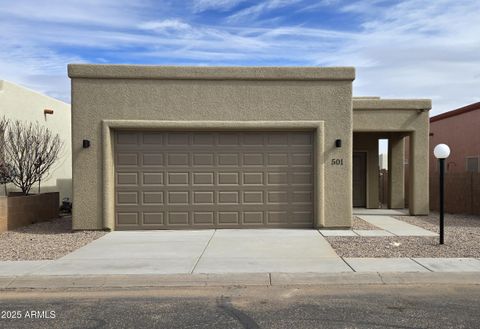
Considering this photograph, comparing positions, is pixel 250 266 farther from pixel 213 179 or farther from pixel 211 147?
pixel 211 147

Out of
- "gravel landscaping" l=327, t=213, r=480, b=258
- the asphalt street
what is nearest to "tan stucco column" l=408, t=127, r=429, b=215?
"gravel landscaping" l=327, t=213, r=480, b=258

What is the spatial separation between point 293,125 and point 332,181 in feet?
5.80

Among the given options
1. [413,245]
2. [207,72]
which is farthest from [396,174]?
[207,72]

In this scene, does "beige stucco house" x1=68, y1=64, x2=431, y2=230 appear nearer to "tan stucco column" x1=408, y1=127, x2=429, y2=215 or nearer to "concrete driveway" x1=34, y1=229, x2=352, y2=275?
"concrete driveway" x1=34, y1=229, x2=352, y2=275

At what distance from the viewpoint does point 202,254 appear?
9.00 meters

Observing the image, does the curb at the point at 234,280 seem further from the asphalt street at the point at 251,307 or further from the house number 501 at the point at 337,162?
the house number 501 at the point at 337,162

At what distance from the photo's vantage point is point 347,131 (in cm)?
1199

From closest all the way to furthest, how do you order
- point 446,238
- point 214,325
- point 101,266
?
point 214,325 < point 101,266 < point 446,238

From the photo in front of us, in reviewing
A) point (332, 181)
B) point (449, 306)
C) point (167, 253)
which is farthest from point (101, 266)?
point (332, 181)

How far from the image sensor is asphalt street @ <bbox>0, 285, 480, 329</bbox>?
17.8 feet

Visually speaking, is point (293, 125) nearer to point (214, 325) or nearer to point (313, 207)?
point (313, 207)

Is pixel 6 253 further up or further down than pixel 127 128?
further down

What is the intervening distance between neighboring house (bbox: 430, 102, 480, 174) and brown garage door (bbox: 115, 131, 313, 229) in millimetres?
11519

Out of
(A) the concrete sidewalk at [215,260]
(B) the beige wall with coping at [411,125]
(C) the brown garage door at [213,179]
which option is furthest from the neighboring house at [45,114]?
(B) the beige wall with coping at [411,125]
